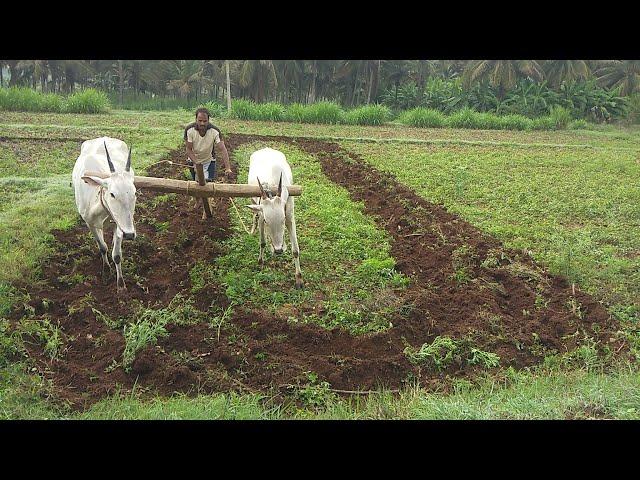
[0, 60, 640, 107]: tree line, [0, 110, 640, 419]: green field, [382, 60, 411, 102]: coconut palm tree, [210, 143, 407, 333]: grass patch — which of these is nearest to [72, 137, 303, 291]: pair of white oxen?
[210, 143, 407, 333]: grass patch

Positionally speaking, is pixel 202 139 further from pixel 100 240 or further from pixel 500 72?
pixel 500 72

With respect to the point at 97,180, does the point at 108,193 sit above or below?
below

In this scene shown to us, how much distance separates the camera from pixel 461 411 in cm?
377

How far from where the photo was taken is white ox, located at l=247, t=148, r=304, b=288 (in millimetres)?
6512

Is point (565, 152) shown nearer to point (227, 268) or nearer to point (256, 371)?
point (227, 268)

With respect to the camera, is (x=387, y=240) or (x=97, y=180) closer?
(x=97, y=180)

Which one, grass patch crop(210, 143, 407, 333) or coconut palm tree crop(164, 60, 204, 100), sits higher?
coconut palm tree crop(164, 60, 204, 100)

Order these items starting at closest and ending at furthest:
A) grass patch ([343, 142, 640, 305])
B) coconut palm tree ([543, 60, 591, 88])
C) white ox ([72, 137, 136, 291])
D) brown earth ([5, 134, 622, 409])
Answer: brown earth ([5, 134, 622, 409]) → white ox ([72, 137, 136, 291]) → grass patch ([343, 142, 640, 305]) → coconut palm tree ([543, 60, 591, 88])

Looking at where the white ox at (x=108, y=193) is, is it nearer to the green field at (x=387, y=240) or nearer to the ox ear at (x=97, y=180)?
the ox ear at (x=97, y=180)

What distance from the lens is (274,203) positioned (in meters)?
6.52

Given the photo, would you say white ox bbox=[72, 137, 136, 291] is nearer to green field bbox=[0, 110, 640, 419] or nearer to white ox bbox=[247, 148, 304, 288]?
green field bbox=[0, 110, 640, 419]

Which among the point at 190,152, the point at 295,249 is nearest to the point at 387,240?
the point at 295,249

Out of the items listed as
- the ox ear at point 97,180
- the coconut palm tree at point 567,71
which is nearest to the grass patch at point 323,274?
the ox ear at point 97,180

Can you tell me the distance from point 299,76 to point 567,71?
17886 mm
